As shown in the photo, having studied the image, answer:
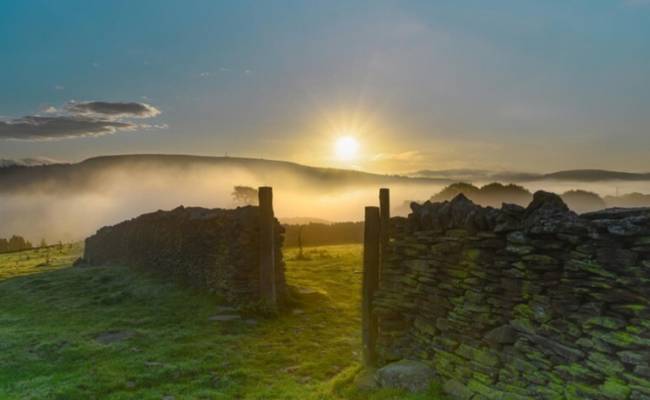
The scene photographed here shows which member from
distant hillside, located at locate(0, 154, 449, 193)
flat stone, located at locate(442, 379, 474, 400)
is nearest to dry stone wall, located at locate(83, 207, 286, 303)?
flat stone, located at locate(442, 379, 474, 400)

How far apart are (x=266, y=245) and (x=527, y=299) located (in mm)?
9643

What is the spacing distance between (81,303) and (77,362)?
22.8 ft

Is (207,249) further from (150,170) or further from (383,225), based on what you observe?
(150,170)

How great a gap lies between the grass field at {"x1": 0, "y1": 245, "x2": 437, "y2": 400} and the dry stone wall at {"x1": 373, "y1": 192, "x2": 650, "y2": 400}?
113 centimetres

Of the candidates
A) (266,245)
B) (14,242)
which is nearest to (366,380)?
(266,245)

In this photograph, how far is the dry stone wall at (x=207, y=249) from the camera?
15648 mm

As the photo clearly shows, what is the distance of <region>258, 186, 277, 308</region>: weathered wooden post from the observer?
15414 millimetres

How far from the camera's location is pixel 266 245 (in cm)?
1543

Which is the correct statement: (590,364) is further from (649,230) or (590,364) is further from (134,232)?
(134,232)

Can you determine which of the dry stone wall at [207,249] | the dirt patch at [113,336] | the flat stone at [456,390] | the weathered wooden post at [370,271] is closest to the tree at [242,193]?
the dry stone wall at [207,249]

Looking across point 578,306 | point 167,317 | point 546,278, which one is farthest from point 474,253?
point 167,317

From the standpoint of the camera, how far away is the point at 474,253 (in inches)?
305

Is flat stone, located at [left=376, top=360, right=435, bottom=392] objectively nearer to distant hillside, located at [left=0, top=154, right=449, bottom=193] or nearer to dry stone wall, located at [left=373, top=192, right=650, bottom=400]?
dry stone wall, located at [left=373, top=192, right=650, bottom=400]

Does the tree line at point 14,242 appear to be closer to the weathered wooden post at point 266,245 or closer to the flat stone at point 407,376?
the weathered wooden post at point 266,245
